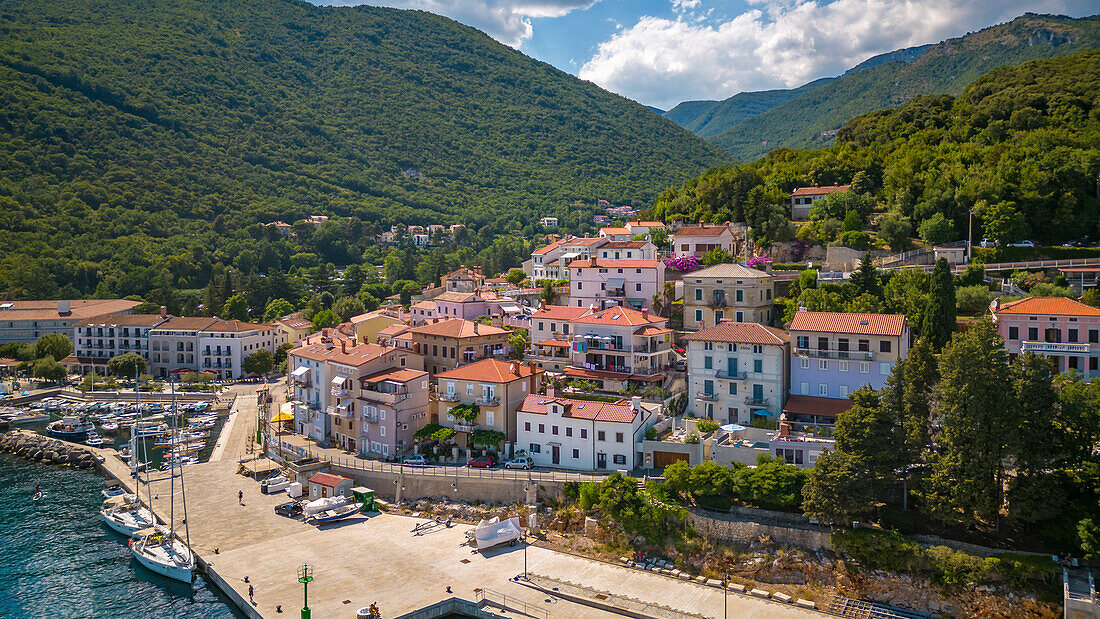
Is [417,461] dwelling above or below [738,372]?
below

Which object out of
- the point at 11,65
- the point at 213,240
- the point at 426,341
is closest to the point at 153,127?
the point at 11,65

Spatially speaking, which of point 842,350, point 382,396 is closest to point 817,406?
point 842,350

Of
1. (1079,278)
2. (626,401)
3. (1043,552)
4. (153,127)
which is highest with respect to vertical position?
(153,127)

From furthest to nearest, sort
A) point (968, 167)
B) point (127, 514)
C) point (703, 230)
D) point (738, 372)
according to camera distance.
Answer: point (703, 230)
point (968, 167)
point (738, 372)
point (127, 514)

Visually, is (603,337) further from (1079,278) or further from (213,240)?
(213,240)

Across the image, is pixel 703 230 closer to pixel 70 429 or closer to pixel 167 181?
pixel 70 429

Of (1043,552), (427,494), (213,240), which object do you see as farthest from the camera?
(213,240)

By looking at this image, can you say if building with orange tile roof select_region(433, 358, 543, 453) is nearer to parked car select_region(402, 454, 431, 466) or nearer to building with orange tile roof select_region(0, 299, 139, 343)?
parked car select_region(402, 454, 431, 466)
